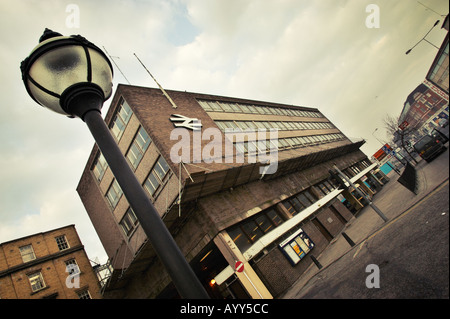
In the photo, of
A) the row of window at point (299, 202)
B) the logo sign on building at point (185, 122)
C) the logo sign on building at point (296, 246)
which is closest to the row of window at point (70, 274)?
the logo sign on building at point (185, 122)

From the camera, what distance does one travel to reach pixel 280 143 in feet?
87.8

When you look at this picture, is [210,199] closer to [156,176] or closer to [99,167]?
[156,176]

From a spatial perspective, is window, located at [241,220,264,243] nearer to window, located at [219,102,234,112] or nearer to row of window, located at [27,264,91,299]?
window, located at [219,102,234,112]

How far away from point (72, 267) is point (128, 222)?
10.9 meters

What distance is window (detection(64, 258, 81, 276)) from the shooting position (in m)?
23.2

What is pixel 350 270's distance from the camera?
30.9ft

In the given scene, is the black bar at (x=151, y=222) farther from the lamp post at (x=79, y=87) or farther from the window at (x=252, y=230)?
the window at (x=252, y=230)

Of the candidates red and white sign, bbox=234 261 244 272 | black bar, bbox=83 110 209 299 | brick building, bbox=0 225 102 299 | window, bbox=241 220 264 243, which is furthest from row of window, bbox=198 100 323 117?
brick building, bbox=0 225 102 299

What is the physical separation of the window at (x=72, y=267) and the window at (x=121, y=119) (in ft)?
52.5

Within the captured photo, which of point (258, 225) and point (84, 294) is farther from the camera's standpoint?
point (84, 294)

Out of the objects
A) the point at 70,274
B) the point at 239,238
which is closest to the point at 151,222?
the point at 239,238

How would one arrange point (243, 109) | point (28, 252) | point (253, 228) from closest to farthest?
point (253, 228) < point (28, 252) < point (243, 109)

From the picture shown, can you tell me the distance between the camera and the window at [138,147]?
17.1m

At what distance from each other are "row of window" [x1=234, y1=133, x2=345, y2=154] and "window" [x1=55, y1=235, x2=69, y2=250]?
75.9 feet
